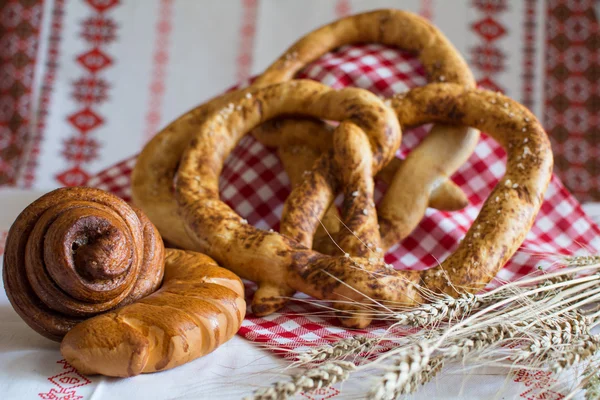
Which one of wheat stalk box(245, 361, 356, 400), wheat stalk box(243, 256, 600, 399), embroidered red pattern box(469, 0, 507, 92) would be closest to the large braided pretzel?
wheat stalk box(243, 256, 600, 399)

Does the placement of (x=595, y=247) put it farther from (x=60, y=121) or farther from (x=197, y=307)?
(x=60, y=121)

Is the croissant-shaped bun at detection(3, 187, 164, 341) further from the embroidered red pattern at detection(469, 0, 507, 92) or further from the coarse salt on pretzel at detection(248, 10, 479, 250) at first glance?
the embroidered red pattern at detection(469, 0, 507, 92)

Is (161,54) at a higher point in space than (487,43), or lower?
lower

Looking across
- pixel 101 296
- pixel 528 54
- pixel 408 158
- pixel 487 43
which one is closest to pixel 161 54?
pixel 487 43

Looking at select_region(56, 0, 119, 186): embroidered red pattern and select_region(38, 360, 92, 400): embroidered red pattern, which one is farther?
select_region(56, 0, 119, 186): embroidered red pattern

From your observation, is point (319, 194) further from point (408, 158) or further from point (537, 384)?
point (537, 384)

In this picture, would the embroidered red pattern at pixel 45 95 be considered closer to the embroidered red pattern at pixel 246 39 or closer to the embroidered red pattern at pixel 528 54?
the embroidered red pattern at pixel 246 39
